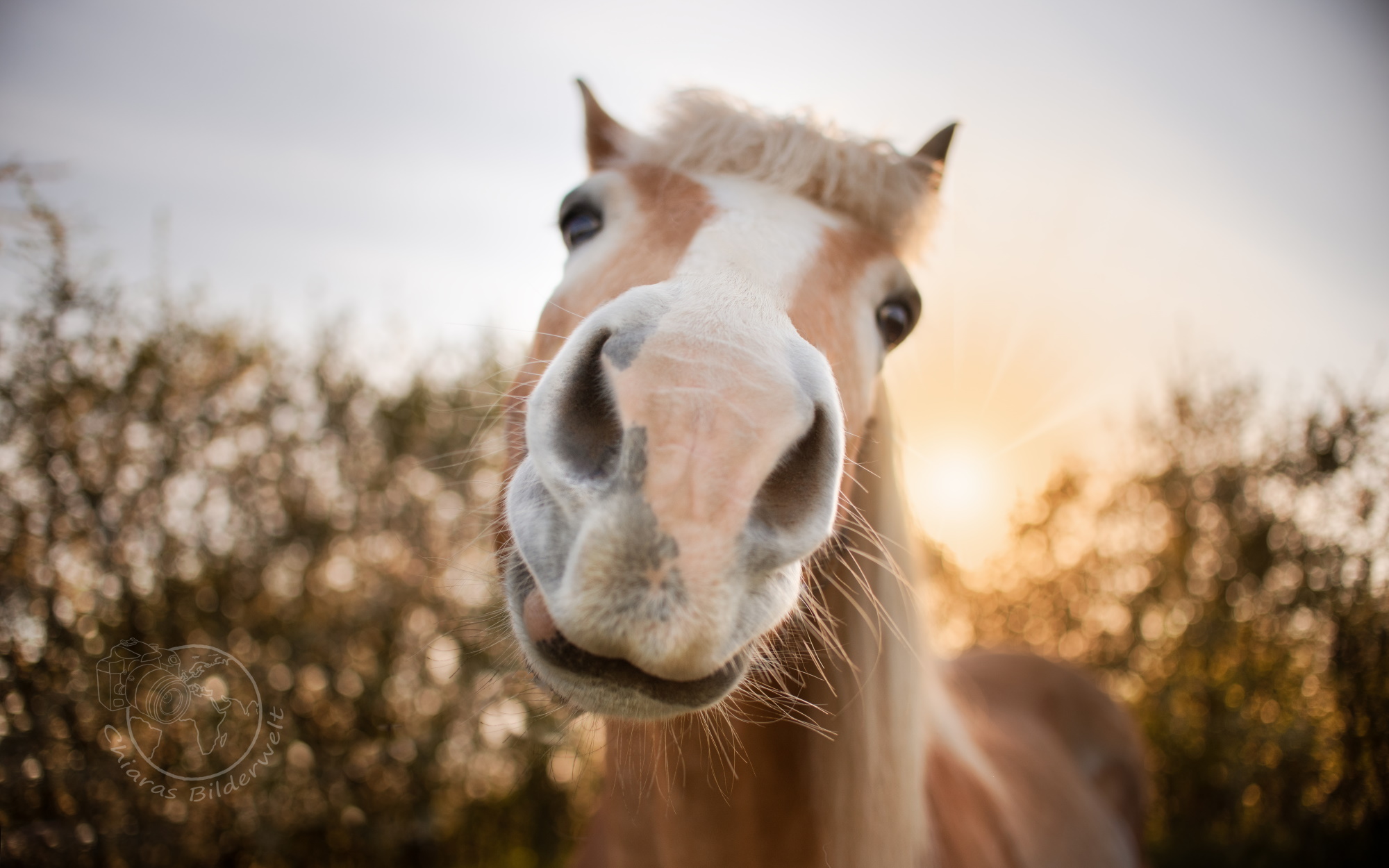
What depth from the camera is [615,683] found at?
31.7 inches

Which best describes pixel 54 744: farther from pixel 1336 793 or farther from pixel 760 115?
pixel 1336 793

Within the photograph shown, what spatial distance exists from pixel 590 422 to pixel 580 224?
106cm

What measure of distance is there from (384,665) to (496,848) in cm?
251

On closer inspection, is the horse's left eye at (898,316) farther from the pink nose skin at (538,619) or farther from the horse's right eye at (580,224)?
the pink nose skin at (538,619)

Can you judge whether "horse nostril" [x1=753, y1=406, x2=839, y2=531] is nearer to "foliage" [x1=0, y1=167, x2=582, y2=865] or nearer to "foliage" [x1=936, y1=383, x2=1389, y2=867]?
"foliage" [x1=0, y1=167, x2=582, y2=865]

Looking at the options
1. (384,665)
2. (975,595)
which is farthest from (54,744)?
(975,595)

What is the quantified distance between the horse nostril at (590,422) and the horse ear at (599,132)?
4.58 feet

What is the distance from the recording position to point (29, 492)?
9.75ft

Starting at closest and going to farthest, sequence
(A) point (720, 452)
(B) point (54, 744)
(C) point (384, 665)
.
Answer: (A) point (720, 452) < (B) point (54, 744) < (C) point (384, 665)

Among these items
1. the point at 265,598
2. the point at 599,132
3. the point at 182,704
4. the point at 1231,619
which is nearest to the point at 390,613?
the point at 265,598

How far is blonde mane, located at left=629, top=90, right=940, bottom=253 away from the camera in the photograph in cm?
161

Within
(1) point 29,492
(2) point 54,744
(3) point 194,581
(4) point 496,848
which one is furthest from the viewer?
(4) point 496,848

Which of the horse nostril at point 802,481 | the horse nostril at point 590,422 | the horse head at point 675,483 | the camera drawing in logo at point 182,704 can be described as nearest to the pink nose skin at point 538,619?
the horse head at point 675,483

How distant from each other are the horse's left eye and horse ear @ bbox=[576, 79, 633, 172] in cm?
106
